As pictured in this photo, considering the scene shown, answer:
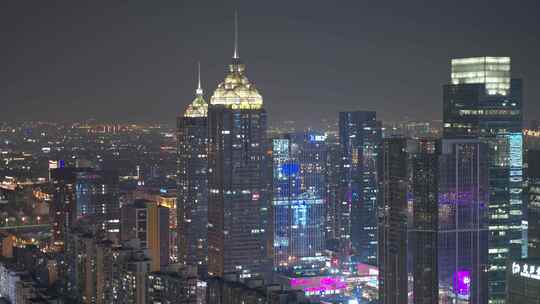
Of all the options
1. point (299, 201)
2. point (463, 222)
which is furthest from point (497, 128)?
point (299, 201)

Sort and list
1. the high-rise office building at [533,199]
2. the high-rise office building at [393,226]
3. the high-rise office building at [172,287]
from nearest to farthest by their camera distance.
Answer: the high-rise office building at [172,287], the high-rise office building at [393,226], the high-rise office building at [533,199]

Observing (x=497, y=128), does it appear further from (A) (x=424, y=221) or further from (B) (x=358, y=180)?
(B) (x=358, y=180)

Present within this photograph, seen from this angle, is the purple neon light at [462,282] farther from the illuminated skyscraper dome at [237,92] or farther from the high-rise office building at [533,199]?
the illuminated skyscraper dome at [237,92]

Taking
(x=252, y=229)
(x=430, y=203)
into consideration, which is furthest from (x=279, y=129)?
(x=430, y=203)

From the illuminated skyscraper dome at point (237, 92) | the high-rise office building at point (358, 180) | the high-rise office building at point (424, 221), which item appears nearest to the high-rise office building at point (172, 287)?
the high-rise office building at point (424, 221)

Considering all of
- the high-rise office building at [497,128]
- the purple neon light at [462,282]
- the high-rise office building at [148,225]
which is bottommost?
the purple neon light at [462,282]

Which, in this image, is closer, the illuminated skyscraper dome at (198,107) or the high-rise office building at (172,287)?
the high-rise office building at (172,287)
